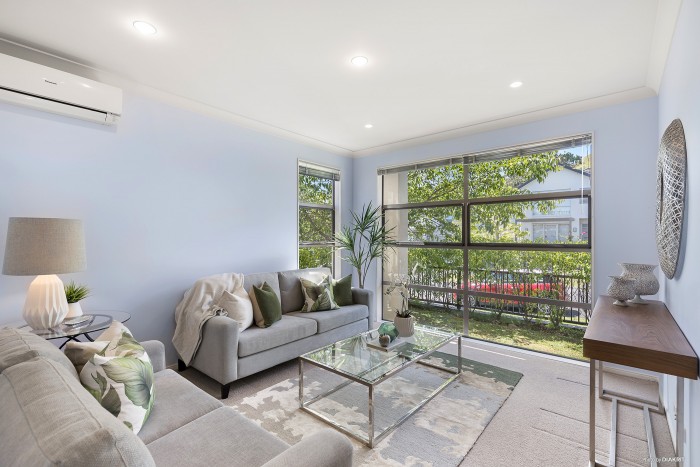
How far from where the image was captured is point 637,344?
1527 millimetres

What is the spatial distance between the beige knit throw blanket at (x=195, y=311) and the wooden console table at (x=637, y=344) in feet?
8.73

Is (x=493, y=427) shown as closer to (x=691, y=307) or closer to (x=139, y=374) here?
(x=691, y=307)

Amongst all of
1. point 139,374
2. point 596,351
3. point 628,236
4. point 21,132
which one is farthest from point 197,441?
point 628,236

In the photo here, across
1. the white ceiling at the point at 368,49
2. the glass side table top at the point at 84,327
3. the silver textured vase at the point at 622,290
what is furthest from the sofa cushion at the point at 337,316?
the silver textured vase at the point at 622,290

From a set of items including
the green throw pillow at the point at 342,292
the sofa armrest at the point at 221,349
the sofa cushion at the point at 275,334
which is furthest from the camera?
the green throw pillow at the point at 342,292

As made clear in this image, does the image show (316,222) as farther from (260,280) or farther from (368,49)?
(368,49)

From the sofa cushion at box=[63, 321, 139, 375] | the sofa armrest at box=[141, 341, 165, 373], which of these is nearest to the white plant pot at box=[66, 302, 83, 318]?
the sofa armrest at box=[141, 341, 165, 373]

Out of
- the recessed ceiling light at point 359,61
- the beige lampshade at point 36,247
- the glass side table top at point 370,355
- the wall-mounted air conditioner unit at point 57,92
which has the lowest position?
the glass side table top at point 370,355

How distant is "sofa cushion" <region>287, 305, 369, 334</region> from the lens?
11.1 ft

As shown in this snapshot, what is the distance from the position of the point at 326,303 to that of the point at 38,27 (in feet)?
10.2

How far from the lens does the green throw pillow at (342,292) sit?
13.0ft

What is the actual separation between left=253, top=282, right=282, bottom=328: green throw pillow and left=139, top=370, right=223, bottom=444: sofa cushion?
1.17 meters

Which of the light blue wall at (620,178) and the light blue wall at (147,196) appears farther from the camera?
the light blue wall at (620,178)

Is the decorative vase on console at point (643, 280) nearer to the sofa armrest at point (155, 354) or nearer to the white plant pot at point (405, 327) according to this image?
the white plant pot at point (405, 327)
